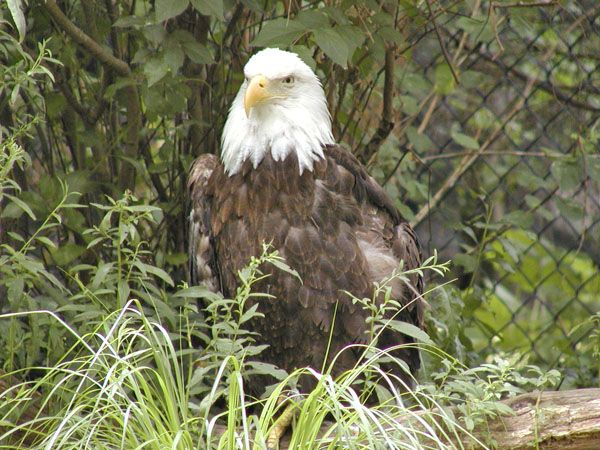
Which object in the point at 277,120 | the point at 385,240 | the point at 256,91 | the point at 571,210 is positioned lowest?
the point at 571,210

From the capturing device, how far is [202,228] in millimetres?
3357

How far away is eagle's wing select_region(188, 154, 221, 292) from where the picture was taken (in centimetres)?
334

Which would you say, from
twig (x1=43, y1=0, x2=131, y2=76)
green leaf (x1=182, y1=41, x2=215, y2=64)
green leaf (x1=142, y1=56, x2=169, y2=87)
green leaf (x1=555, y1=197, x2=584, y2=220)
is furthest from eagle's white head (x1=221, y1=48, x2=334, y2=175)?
green leaf (x1=555, y1=197, x2=584, y2=220)

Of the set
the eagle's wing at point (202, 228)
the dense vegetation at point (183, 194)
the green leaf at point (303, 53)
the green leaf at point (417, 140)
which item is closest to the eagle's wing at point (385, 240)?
Result: the dense vegetation at point (183, 194)

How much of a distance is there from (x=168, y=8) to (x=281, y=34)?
34cm

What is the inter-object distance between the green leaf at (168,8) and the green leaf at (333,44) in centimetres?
38

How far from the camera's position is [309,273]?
126 inches

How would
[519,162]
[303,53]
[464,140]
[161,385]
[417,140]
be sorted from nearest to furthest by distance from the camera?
1. [161,385]
2. [303,53]
3. [417,140]
4. [464,140]
5. [519,162]

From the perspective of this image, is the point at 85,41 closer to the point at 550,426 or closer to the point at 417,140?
the point at 417,140

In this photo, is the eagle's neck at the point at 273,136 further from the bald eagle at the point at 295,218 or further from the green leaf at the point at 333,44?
the green leaf at the point at 333,44

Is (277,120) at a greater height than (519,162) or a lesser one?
greater

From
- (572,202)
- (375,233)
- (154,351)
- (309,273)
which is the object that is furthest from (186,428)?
(572,202)

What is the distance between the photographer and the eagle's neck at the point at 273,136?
323 cm

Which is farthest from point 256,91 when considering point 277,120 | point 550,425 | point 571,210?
point 571,210
